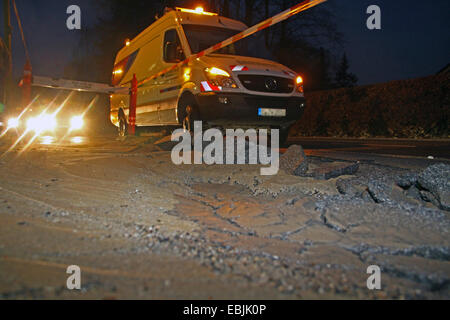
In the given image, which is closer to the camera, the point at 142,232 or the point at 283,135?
A: the point at 142,232

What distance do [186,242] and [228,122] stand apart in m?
4.11

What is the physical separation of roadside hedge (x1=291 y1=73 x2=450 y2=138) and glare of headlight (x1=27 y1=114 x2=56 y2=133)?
454 inches

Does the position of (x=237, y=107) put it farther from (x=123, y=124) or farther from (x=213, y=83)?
(x=123, y=124)

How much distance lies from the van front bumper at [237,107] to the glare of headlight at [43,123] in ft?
39.3

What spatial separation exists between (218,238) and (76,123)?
17.1 metres

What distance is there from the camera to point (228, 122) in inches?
245

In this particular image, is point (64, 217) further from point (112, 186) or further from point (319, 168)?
point (319, 168)

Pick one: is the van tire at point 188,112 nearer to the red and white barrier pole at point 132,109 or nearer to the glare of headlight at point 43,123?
the red and white barrier pole at point 132,109

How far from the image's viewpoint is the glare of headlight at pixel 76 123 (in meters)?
17.5

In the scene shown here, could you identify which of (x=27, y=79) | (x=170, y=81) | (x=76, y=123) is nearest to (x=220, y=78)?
(x=170, y=81)

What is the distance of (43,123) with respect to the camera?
16234mm

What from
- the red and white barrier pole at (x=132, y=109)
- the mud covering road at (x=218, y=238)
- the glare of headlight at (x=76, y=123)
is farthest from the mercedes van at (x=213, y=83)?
the glare of headlight at (x=76, y=123)

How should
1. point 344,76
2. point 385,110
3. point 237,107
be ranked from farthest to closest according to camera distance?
point 344,76 → point 385,110 → point 237,107
